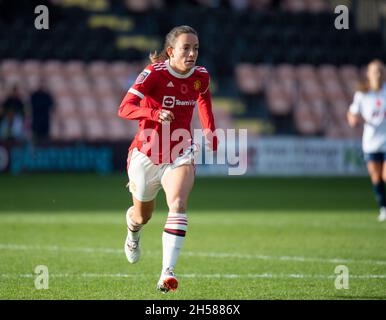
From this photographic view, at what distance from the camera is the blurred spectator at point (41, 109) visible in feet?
79.4

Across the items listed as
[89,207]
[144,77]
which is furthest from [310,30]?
[144,77]

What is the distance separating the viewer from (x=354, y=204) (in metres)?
17.2

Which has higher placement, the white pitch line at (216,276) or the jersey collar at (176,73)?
the jersey collar at (176,73)

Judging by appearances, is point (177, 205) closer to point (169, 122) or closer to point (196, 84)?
point (169, 122)

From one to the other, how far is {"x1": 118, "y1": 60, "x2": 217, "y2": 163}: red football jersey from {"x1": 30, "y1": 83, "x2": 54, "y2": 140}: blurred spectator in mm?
16272

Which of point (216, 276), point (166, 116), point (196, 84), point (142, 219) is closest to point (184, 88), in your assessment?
point (196, 84)

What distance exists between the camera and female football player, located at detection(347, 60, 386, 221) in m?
14.7

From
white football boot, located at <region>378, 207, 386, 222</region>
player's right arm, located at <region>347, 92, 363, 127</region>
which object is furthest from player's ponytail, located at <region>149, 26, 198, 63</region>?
white football boot, located at <region>378, 207, 386, 222</region>

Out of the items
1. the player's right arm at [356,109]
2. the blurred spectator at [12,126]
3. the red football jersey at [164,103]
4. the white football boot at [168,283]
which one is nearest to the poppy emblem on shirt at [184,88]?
the red football jersey at [164,103]

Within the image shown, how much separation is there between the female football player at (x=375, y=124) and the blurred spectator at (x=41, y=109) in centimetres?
1124

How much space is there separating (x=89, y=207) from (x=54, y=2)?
1345cm

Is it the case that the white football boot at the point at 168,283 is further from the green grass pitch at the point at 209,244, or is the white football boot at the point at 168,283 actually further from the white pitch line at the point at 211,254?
the white pitch line at the point at 211,254

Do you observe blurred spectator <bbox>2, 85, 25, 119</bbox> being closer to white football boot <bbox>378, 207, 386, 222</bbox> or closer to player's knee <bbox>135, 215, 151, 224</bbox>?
white football boot <bbox>378, 207, 386, 222</bbox>
